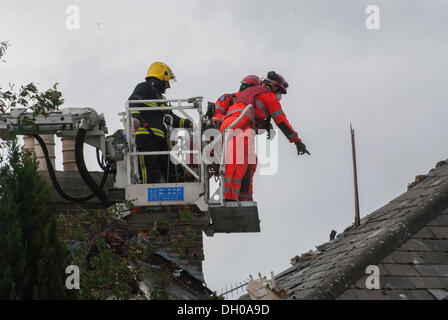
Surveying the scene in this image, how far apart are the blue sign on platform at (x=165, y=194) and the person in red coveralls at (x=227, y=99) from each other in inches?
40.2

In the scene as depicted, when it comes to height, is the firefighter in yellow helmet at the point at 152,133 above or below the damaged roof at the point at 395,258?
above

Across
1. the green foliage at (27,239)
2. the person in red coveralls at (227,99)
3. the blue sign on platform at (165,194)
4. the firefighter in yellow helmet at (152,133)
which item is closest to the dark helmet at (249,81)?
the person in red coveralls at (227,99)

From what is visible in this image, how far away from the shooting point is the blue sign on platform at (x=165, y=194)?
43.6ft

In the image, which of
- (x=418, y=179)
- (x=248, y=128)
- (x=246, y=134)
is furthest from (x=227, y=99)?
(x=418, y=179)

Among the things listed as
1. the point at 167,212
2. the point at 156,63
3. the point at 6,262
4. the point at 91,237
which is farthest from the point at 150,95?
the point at 6,262

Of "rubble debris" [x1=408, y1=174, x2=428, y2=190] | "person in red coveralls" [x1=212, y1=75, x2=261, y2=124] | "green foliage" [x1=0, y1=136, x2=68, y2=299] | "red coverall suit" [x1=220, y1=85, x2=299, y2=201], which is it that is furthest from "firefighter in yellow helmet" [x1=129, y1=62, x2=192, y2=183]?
"green foliage" [x1=0, y1=136, x2=68, y2=299]

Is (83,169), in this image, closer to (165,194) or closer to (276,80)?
(165,194)

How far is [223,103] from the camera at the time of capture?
13.8 meters

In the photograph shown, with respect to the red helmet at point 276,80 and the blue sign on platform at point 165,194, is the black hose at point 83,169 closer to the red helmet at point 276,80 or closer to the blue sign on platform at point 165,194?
the blue sign on platform at point 165,194

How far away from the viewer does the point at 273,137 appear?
13500 mm

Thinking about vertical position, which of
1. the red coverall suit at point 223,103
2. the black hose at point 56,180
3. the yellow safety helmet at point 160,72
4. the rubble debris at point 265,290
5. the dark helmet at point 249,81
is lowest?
the rubble debris at point 265,290
